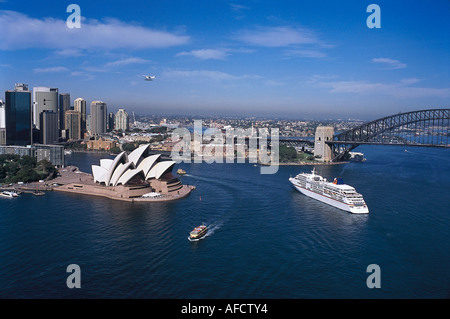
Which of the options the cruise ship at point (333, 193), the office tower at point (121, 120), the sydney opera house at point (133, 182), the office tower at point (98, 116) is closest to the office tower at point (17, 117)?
the sydney opera house at point (133, 182)

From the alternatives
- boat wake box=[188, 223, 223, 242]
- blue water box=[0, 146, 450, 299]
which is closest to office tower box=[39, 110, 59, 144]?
blue water box=[0, 146, 450, 299]

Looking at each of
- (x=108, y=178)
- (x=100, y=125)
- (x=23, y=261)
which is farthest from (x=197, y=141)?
(x=23, y=261)

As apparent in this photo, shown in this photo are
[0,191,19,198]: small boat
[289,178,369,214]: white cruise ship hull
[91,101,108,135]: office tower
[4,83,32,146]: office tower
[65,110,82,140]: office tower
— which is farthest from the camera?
[91,101,108,135]: office tower

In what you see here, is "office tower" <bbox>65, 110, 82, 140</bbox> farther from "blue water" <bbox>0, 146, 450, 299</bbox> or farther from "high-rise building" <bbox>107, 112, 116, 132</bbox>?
"blue water" <bbox>0, 146, 450, 299</bbox>

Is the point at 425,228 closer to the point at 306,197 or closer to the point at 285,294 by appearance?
the point at 306,197

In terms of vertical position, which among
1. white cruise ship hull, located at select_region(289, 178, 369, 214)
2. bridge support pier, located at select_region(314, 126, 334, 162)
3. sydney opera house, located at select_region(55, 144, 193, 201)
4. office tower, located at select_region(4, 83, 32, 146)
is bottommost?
white cruise ship hull, located at select_region(289, 178, 369, 214)
